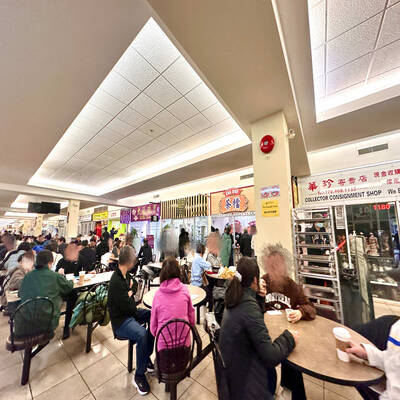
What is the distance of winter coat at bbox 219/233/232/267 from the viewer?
4379 mm

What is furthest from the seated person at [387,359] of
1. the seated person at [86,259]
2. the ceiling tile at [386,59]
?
the seated person at [86,259]

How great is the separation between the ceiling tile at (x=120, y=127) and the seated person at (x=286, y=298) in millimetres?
3260

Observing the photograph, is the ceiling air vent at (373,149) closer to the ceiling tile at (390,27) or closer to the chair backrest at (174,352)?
the ceiling tile at (390,27)

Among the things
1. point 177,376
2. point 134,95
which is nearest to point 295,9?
point 134,95

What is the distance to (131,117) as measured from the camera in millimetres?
3223

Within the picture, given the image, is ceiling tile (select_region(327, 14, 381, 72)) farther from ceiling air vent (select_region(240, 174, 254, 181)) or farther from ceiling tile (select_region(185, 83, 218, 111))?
ceiling air vent (select_region(240, 174, 254, 181))

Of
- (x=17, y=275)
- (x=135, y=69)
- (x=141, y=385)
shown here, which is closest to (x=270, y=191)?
(x=135, y=69)

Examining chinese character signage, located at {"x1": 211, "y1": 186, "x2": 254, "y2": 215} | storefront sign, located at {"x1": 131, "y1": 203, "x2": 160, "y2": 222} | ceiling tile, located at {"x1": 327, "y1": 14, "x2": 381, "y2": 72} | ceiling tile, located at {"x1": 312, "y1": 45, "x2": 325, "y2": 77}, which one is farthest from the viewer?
storefront sign, located at {"x1": 131, "y1": 203, "x2": 160, "y2": 222}

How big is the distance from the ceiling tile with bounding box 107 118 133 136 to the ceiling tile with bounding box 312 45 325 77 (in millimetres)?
3030

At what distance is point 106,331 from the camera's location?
104 inches

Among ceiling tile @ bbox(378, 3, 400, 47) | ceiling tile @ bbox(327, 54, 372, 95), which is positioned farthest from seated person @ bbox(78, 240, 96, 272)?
ceiling tile @ bbox(378, 3, 400, 47)

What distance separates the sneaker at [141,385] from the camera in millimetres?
1619

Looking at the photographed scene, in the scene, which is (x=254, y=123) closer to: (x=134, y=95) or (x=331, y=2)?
(x=331, y=2)

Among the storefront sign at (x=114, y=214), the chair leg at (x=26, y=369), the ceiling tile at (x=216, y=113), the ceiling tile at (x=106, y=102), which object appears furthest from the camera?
the storefront sign at (x=114, y=214)
